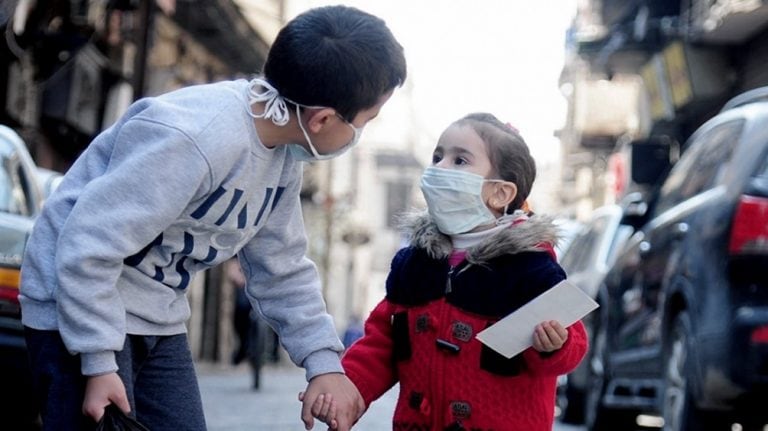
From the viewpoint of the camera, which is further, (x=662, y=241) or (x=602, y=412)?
(x=602, y=412)

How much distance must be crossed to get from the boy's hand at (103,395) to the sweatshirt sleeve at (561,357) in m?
1.09

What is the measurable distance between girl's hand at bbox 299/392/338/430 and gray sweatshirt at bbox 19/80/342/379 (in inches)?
16.1

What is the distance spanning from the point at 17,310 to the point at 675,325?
3.33 metres

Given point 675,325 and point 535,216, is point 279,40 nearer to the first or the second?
point 535,216

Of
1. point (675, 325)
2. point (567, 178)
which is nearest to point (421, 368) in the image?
point (675, 325)

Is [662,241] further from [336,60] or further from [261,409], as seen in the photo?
[336,60]

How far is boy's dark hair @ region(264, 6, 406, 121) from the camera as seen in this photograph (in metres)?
3.79

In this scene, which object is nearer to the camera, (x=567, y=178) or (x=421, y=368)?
(x=421, y=368)

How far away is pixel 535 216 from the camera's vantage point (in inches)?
167

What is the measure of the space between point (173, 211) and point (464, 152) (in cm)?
100

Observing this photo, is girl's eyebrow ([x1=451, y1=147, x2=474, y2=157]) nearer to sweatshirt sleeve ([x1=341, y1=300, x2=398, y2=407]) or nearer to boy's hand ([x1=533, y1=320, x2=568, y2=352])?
sweatshirt sleeve ([x1=341, y1=300, x2=398, y2=407])

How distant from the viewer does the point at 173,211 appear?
363 cm

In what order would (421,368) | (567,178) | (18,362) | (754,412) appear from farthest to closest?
(567,178) < (18,362) < (754,412) < (421,368)

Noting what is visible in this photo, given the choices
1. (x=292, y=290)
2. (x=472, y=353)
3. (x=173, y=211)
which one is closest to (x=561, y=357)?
(x=472, y=353)
